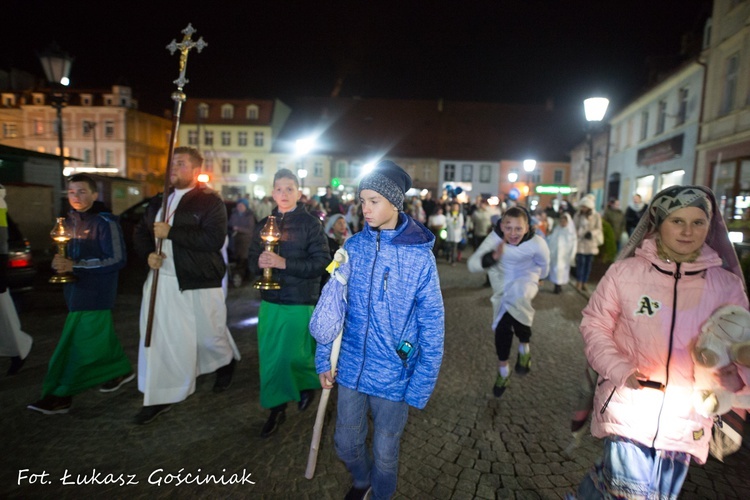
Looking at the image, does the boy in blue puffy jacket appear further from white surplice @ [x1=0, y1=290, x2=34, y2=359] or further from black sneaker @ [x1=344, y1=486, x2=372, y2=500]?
white surplice @ [x1=0, y1=290, x2=34, y2=359]

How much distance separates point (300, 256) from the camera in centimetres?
374

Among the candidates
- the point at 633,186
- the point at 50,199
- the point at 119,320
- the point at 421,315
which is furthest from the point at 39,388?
the point at 633,186

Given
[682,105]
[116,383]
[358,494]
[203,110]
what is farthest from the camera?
[203,110]

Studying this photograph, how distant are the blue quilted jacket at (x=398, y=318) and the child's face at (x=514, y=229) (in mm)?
2479

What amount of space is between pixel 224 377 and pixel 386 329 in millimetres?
2785

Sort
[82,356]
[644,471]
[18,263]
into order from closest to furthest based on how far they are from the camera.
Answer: [644,471] → [82,356] → [18,263]

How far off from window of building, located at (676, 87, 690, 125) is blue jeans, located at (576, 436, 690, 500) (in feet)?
67.1

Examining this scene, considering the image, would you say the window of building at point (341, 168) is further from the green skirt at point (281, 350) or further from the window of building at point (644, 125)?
the green skirt at point (281, 350)

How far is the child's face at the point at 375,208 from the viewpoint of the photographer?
2.32 metres

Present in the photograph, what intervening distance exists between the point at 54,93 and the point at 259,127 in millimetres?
38396

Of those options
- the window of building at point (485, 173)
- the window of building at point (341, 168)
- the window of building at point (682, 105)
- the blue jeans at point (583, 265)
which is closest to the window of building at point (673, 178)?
the window of building at point (682, 105)

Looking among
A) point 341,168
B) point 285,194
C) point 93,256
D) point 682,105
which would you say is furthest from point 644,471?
point 341,168

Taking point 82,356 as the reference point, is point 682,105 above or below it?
above

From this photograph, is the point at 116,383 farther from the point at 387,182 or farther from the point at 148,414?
the point at 387,182
